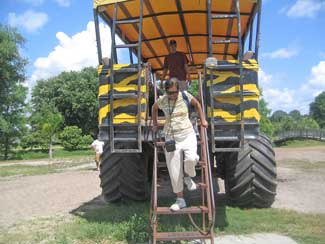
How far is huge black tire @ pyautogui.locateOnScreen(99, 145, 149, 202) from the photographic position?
7.44 metres

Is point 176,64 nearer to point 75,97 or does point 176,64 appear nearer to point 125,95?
point 125,95

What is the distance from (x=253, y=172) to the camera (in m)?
6.68

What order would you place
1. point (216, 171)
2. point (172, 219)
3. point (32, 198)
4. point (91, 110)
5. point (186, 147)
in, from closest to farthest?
point (186, 147), point (172, 219), point (216, 171), point (32, 198), point (91, 110)

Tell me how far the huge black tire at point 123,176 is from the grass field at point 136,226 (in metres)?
0.35

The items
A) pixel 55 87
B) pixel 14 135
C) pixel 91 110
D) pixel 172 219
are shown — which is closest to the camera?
pixel 172 219

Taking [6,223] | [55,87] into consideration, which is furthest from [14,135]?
[6,223]

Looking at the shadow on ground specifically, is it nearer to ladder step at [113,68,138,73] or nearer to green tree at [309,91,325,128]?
ladder step at [113,68,138,73]

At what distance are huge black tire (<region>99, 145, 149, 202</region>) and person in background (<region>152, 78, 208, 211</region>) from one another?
194 centimetres

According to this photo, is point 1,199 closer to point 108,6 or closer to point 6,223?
point 6,223

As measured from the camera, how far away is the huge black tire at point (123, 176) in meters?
7.44

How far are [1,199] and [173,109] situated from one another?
6.35 metres

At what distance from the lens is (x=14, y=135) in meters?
36.0

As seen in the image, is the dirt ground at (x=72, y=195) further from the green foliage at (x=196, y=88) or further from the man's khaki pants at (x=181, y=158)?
the green foliage at (x=196, y=88)

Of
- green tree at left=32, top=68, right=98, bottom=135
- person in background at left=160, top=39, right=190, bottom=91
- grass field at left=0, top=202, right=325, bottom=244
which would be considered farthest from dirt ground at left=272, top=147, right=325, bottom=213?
green tree at left=32, top=68, right=98, bottom=135
